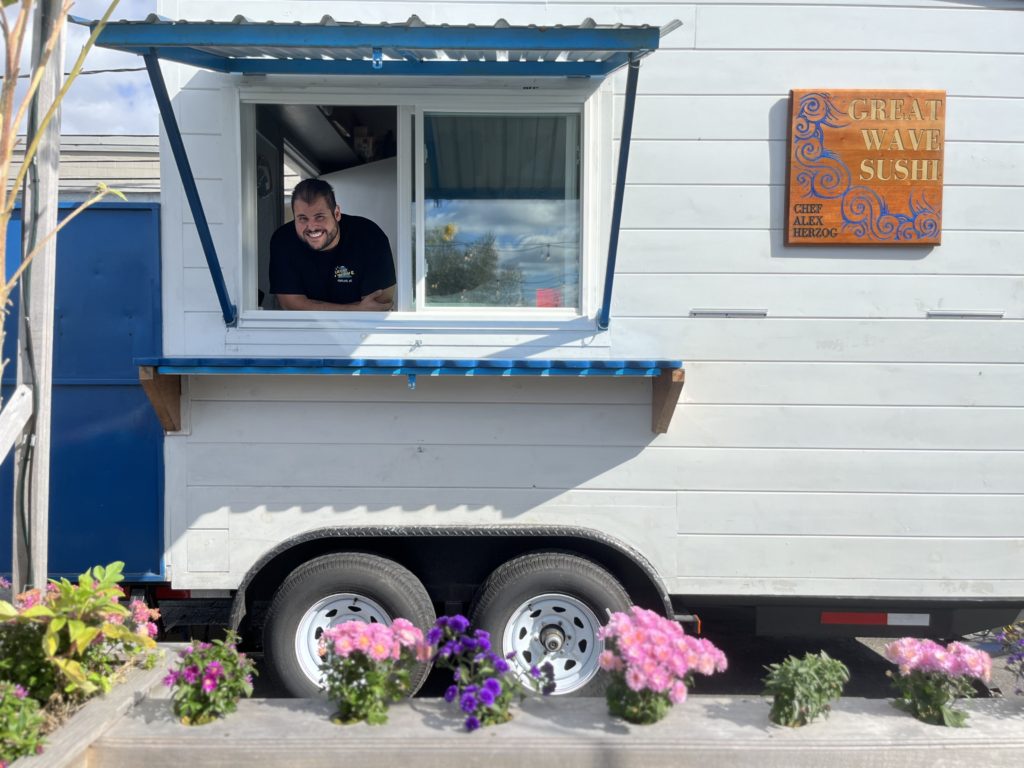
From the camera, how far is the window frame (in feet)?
13.0

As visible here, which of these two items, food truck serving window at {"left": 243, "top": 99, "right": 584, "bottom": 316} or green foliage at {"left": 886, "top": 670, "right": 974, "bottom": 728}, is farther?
food truck serving window at {"left": 243, "top": 99, "right": 584, "bottom": 316}

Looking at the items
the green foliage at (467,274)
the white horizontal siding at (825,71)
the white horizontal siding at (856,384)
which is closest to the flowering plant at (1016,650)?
the white horizontal siding at (856,384)

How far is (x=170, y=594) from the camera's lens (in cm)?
408

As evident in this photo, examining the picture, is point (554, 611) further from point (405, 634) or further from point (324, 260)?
point (324, 260)

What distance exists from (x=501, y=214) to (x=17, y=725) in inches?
108

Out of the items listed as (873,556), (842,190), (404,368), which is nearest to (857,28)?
(842,190)

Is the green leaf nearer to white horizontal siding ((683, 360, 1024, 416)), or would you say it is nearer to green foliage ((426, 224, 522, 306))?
green foliage ((426, 224, 522, 306))

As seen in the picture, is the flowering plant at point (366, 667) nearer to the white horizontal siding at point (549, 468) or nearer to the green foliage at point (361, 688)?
the green foliage at point (361, 688)

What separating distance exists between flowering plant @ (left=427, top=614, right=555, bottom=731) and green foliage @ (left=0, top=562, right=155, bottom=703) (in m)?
1.05

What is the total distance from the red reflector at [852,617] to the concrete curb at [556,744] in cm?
96

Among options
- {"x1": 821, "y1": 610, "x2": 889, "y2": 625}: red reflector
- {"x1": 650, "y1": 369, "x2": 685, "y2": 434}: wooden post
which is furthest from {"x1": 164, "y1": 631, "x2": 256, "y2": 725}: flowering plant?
{"x1": 821, "y1": 610, "x2": 889, "y2": 625}: red reflector

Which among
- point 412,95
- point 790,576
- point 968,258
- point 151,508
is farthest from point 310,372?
point 968,258

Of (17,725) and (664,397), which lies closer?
(17,725)

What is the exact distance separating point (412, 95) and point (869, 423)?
2.50m
